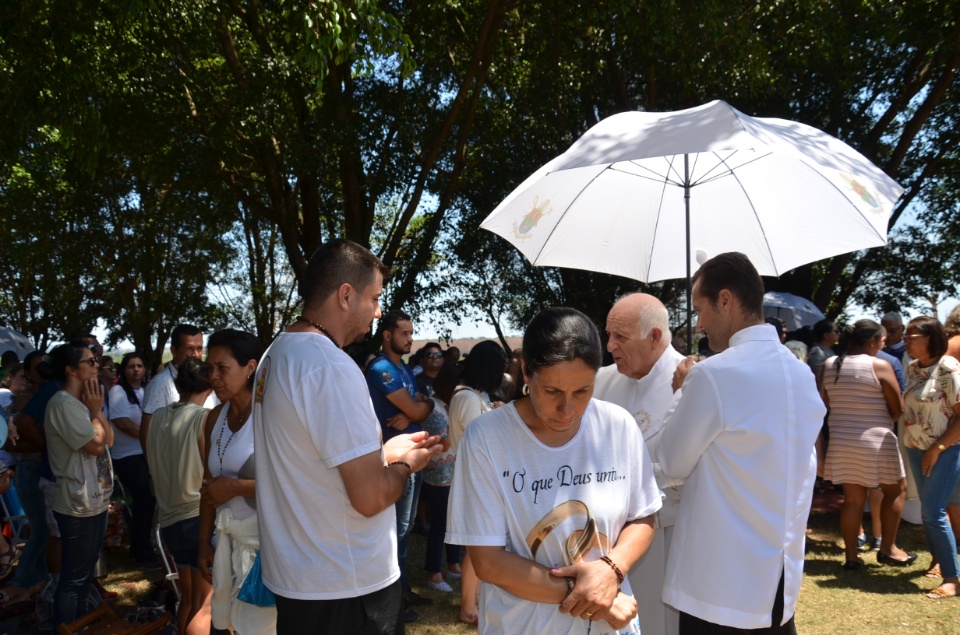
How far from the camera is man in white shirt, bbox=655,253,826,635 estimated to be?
273 cm

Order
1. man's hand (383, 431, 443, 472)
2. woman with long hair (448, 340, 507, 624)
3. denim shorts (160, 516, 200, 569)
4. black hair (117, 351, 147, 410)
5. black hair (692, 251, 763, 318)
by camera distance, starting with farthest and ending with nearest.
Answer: black hair (117, 351, 147, 410) → woman with long hair (448, 340, 507, 624) → denim shorts (160, 516, 200, 569) → black hair (692, 251, 763, 318) → man's hand (383, 431, 443, 472)

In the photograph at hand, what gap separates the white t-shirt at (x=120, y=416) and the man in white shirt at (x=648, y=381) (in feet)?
17.1

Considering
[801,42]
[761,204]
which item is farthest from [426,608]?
[801,42]

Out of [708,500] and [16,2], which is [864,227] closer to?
[708,500]

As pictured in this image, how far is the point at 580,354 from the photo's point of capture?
2262mm

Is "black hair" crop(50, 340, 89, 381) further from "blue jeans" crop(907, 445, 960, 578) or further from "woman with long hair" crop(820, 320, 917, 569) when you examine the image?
"blue jeans" crop(907, 445, 960, 578)

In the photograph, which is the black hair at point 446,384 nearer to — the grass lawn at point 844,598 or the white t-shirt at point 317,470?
the grass lawn at point 844,598

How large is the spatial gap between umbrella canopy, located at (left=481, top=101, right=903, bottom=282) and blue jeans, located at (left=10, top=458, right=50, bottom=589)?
13.5 ft

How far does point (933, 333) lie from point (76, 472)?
6255 millimetres

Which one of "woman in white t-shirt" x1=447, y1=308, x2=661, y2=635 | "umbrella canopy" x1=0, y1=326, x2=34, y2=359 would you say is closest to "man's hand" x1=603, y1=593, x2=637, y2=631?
"woman in white t-shirt" x1=447, y1=308, x2=661, y2=635

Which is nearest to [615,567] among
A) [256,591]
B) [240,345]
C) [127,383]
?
[256,591]

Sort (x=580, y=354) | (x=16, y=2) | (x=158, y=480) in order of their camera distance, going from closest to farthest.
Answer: (x=580, y=354), (x=158, y=480), (x=16, y=2)

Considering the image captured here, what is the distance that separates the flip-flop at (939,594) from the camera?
572 centimetres

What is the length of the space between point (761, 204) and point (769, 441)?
1851mm
